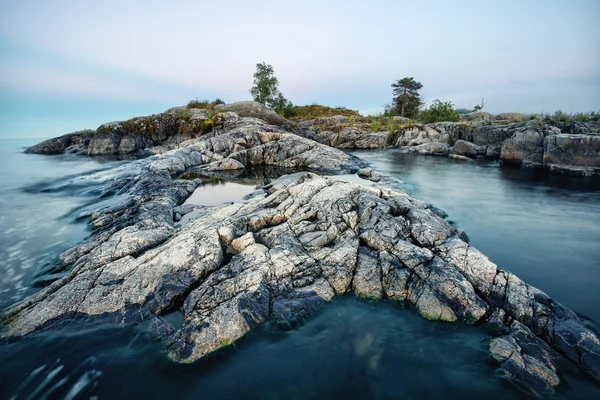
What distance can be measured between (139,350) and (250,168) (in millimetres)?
25114

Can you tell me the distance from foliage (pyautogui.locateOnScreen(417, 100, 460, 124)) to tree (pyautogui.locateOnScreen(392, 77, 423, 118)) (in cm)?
1094

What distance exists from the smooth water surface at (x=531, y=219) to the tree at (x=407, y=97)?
145 ft

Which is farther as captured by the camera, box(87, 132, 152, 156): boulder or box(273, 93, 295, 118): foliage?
box(273, 93, 295, 118): foliage

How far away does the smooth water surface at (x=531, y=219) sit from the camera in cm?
974

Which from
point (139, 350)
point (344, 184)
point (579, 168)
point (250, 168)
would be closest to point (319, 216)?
point (344, 184)

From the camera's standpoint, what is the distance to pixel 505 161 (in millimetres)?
32375

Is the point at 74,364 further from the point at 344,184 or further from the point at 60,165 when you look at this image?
the point at 60,165

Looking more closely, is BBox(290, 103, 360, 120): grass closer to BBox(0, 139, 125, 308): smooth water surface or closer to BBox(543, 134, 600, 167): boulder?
BBox(543, 134, 600, 167): boulder

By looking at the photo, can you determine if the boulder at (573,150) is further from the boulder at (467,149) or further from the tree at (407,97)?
the tree at (407,97)

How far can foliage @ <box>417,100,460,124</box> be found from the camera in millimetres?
55688

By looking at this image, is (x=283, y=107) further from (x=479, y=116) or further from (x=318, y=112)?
(x=479, y=116)

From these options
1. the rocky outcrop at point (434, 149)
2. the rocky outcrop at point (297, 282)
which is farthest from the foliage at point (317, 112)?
the rocky outcrop at point (297, 282)

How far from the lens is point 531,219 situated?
15484mm

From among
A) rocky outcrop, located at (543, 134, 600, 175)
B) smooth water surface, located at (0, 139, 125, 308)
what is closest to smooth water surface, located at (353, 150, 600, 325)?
rocky outcrop, located at (543, 134, 600, 175)
